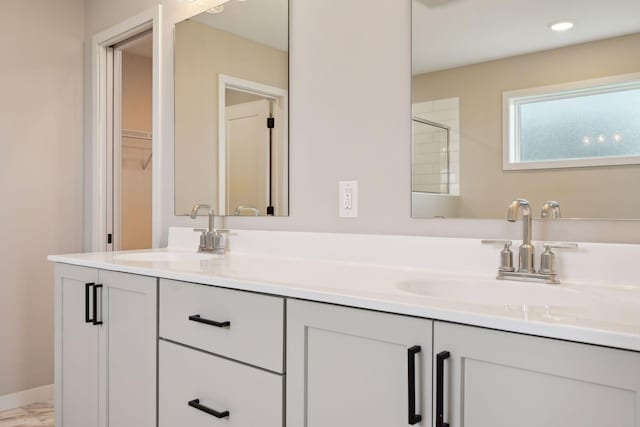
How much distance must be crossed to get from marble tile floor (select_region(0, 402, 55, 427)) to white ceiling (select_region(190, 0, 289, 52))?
2.08 m

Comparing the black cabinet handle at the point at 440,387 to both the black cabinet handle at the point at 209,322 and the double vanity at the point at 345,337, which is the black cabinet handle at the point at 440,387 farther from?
the black cabinet handle at the point at 209,322

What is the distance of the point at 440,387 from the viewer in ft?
3.01

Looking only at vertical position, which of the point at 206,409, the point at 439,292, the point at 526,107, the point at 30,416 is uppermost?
the point at 526,107

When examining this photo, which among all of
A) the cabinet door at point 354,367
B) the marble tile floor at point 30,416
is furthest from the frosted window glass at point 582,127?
the marble tile floor at point 30,416

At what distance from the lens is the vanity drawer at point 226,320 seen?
4.03 feet

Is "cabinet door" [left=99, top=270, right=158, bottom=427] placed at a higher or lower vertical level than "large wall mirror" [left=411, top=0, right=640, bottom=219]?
lower

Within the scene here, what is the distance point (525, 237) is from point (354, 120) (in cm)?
71

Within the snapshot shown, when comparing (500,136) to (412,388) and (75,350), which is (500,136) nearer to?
(412,388)

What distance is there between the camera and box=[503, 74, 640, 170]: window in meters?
1.21

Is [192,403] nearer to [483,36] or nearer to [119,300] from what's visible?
[119,300]

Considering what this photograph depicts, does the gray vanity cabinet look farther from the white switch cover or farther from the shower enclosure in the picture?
the shower enclosure

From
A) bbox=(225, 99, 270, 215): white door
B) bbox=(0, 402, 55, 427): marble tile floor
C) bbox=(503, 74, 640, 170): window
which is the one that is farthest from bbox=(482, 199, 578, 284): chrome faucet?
bbox=(0, 402, 55, 427): marble tile floor

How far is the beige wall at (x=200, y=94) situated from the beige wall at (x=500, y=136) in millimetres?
873

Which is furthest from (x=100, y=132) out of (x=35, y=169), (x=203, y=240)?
(x=203, y=240)
